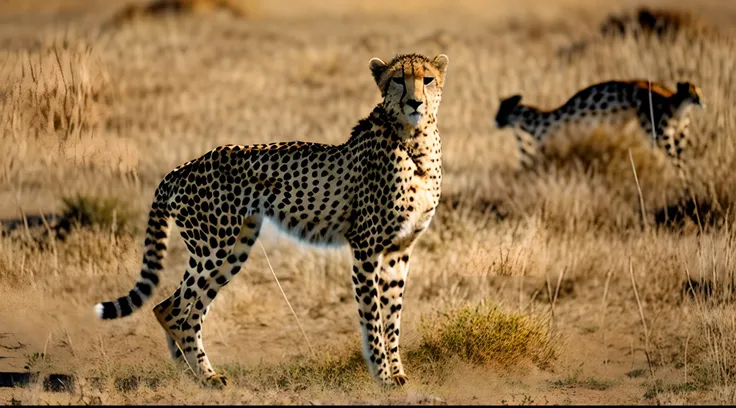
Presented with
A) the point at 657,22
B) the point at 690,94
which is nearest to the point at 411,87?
the point at 690,94

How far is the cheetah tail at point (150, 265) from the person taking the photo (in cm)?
602

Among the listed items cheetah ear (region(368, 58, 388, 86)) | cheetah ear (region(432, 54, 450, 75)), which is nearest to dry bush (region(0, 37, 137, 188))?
cheetah ear (region(368, 58, 388, 86))

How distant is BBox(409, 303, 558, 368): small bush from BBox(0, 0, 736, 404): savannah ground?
0.04ft

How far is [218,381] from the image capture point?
596 centimetres

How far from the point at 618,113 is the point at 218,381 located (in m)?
5.79

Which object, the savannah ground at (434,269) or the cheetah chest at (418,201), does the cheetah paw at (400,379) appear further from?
the cheetah chest at (418,201)

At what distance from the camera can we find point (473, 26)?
77.6 feet

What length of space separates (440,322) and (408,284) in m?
1.45

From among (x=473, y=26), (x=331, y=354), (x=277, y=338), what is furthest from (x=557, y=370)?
(x=473, y=26)

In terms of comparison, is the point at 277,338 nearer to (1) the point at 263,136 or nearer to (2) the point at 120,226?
(2) the point at 120,226

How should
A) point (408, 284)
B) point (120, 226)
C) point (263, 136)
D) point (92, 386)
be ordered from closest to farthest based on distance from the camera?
point (92, 386) < point (408, 284) < point (120, 226) < point (263, 136)

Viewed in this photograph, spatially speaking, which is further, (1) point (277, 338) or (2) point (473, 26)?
(2) point (473, 26)

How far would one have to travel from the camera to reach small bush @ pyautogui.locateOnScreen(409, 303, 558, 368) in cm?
658

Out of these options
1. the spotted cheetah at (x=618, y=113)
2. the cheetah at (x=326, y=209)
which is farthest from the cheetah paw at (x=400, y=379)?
the spotted cheetah at (x=618, y=113)
